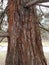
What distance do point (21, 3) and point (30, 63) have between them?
0.68 m

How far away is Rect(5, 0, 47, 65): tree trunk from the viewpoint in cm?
268

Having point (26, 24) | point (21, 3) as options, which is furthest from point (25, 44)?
point (21, 3)

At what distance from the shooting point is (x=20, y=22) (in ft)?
8.80

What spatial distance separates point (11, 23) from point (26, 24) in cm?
20

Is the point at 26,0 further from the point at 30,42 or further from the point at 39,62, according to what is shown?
the point at 39,62

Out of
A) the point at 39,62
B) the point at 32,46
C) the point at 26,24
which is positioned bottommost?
the point at 39,62

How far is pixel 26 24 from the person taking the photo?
2.67 m


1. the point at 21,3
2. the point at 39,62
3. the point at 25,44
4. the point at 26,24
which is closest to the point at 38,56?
the point at 39,62

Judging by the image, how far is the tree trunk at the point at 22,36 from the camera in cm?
268

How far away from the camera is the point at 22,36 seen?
2693 mm

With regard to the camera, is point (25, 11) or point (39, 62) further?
point (39, 62)

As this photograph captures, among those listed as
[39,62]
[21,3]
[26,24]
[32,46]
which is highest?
[21,3]

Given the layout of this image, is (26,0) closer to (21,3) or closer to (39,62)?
(21,3)

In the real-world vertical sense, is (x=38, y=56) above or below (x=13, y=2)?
below
